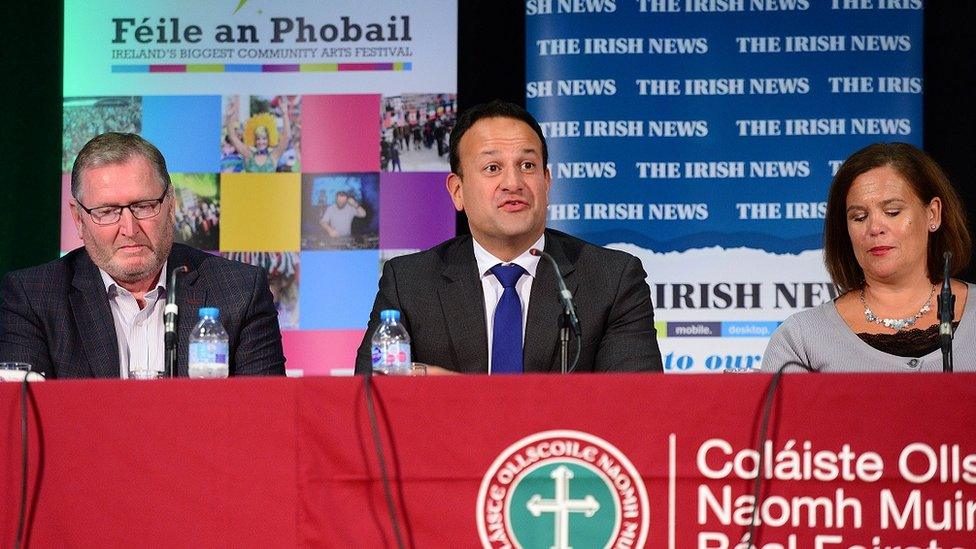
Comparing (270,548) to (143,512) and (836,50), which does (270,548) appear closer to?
(143,512)

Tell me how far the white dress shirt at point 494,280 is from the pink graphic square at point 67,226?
229 centimetres

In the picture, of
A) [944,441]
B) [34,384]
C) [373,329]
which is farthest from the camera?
[373,329]

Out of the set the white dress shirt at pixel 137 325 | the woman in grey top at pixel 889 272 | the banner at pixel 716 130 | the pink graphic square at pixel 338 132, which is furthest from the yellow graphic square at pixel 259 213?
the woman in grey top at pixel 889 272

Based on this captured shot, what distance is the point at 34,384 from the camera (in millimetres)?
2320

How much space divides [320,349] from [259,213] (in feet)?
2.09

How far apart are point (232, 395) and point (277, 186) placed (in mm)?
2866

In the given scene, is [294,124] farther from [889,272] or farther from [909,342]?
[909,342]

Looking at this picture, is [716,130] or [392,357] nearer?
[392,357]

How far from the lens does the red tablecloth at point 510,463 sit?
2.15 meters

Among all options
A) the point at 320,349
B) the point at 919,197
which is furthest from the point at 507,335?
the point at 320,349

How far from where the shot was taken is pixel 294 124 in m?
5.05

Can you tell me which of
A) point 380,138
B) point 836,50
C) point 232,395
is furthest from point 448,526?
point 836,50

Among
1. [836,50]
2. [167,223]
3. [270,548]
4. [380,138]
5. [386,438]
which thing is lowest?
[270,548]

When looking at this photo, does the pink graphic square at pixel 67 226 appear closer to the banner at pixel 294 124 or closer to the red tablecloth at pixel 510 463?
the banner at pixel 294 124
